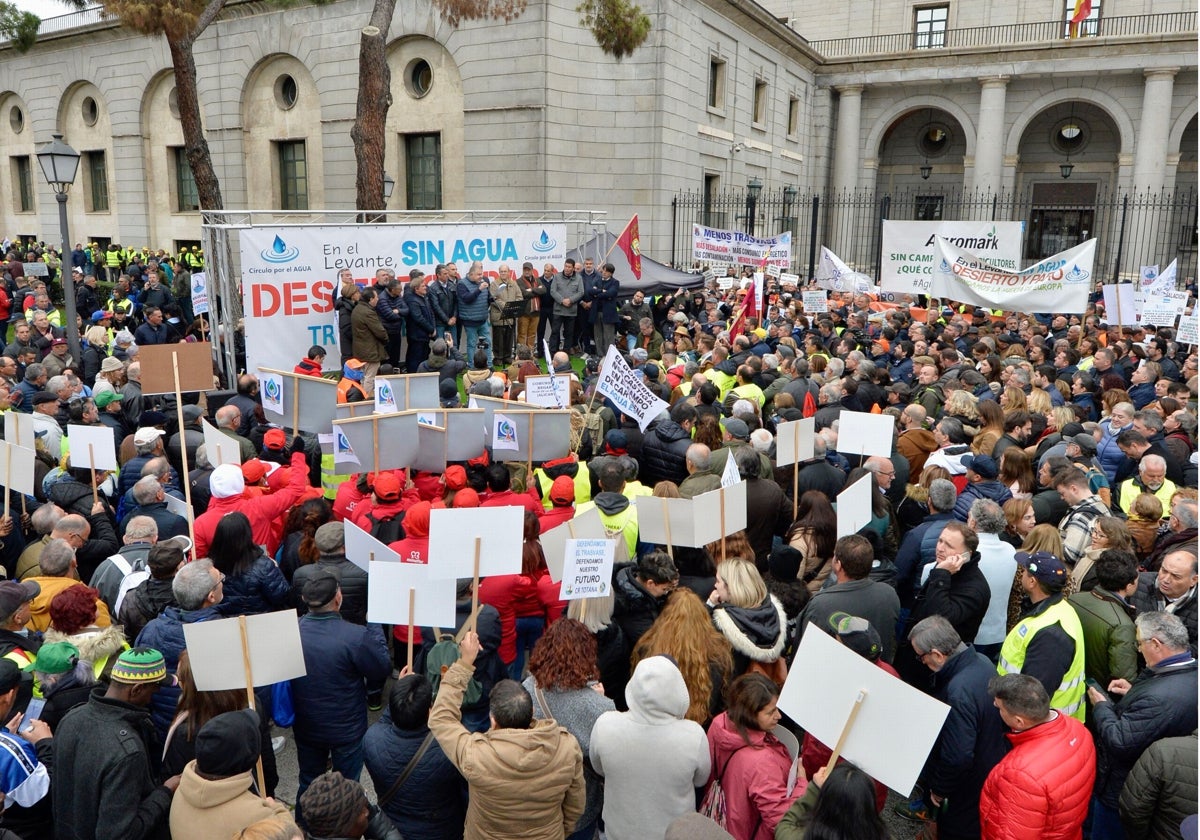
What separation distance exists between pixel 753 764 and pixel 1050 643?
1.70 m

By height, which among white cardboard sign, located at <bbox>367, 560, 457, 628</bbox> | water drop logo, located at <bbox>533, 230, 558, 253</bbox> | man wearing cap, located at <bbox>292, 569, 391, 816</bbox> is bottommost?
man wearing cap, located at <bbox>292, 569, 391, 816</bbox>

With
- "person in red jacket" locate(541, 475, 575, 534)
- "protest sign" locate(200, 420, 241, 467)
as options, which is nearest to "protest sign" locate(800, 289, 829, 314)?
"person in red jacket" locate(541, 475, 575, 534)

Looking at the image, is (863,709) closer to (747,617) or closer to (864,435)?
(747,617)

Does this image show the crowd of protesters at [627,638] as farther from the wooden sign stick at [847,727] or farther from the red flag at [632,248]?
the red flag at [632,248]

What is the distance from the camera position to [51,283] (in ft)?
65.5

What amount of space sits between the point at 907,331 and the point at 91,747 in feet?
45.1

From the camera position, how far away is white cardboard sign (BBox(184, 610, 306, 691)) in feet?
12.4

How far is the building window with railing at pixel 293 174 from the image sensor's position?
30.0m

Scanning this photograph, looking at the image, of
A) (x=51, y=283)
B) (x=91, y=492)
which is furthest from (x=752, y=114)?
(x=91, y=492)

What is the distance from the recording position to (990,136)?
3438cm

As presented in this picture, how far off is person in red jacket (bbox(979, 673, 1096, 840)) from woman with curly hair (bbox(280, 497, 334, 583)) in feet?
13.5

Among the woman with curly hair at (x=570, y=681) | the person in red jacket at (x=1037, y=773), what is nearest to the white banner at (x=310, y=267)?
the woman with curly hair at (x=570, y=681)

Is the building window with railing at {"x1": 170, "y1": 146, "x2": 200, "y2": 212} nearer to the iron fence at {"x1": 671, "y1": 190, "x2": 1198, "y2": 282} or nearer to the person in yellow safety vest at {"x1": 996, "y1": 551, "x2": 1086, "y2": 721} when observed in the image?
the iron fence at {"x1": 671, "y1": 190, "x2": 1198, "y2": 282}

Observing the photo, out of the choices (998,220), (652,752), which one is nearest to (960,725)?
(652,752)
